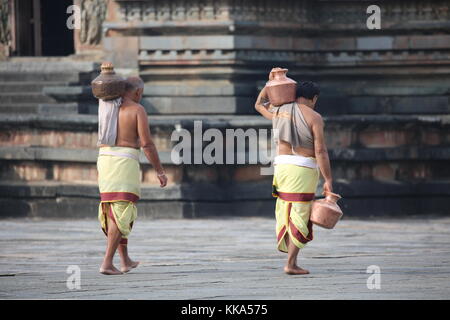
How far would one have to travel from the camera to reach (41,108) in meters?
19.0

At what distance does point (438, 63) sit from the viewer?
18938mm

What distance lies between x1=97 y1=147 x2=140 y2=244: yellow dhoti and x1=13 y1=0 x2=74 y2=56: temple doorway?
9326 millimetres

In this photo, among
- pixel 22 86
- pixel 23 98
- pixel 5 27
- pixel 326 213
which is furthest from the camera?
pixel 5 27

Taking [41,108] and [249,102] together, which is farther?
[41,108]

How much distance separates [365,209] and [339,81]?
2261 mm

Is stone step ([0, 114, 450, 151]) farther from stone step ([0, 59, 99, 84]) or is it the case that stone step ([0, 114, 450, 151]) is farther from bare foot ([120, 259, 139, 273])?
bare foot ([120, 259, 139, 273])

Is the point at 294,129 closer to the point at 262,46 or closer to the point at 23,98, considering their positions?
the point at 262,46

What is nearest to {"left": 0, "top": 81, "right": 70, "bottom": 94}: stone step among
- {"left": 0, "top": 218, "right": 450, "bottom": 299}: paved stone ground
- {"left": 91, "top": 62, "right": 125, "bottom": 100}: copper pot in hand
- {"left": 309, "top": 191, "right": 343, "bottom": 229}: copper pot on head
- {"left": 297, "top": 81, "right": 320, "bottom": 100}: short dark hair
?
{"left": 0, "top": 218, "right": 450, "bottom": 299}: paved stone ground

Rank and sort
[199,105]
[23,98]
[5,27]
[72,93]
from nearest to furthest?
[199,105] < [72,93] < [23,98] < [5,27]

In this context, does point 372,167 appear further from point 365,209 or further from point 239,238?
point 239,238

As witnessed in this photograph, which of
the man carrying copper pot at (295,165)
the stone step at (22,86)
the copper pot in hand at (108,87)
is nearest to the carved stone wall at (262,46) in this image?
the stone step at (22,86)

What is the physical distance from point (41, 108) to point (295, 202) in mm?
7956

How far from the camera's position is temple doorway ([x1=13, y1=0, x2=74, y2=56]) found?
2106 cm

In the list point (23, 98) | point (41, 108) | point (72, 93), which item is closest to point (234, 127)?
point (72, 93)
